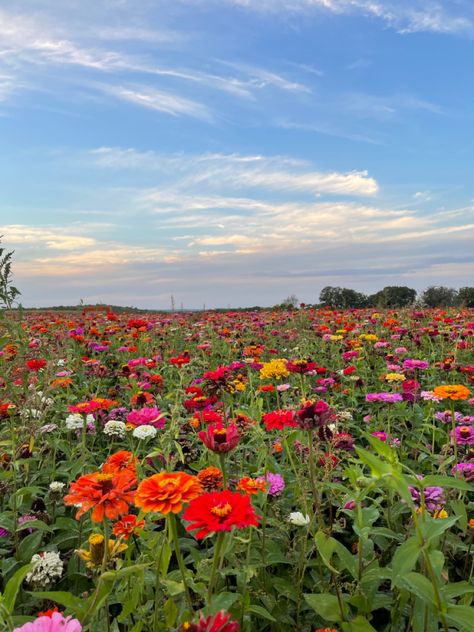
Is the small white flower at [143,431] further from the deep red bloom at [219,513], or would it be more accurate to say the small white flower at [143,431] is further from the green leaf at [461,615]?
the green leaf at [461,615]

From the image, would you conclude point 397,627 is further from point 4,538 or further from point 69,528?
point 4,538

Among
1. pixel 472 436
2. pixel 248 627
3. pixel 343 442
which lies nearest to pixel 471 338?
pixel 472 436

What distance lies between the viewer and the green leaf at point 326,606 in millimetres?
1551

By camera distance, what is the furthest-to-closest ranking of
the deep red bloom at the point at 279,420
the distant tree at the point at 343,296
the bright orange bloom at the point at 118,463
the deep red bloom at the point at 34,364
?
the distant tree at the point at 343,296 < the deep red bloom at the point at 34,364 < the deep red bloom at the point at 279,420 < the bright orange bloom at the point at 118,463

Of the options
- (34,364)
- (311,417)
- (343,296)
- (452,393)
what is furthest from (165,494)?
(343,296)

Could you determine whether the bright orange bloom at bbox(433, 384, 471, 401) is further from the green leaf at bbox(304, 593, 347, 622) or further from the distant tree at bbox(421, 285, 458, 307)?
the distant tree at bbox(421, 285, 458, 307)

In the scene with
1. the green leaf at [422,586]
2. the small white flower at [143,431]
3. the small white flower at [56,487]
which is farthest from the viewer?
the small white flower at [56,487]

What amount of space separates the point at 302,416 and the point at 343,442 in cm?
79

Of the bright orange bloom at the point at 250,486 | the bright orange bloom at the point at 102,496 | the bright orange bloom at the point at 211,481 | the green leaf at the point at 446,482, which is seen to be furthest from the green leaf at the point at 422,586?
the bright orange bloom at the point at 102,496

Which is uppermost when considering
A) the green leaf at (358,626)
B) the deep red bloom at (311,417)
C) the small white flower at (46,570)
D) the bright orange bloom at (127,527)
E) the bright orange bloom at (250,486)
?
the deep red bloom at (311,417)

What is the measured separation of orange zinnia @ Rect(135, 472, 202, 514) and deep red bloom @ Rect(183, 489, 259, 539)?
0.04 meters

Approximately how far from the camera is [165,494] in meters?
1.22

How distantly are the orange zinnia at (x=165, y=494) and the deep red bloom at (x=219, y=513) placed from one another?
1.7 inches

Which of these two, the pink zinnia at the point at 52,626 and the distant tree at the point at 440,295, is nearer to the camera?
the pink zinnia at the point at 52,626
